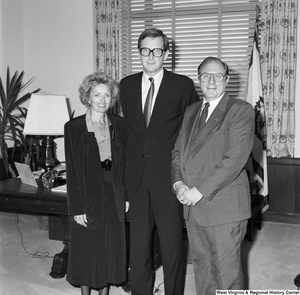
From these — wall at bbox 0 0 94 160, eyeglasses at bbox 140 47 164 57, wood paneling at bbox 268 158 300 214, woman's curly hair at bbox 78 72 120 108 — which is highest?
wall at bbox 0 0 94 160

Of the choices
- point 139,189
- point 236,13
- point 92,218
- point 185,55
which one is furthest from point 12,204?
point 236,13

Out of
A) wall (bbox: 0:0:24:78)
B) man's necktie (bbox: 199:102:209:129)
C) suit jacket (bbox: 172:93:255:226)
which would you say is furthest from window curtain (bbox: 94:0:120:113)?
suit jacket (bbox: 172:93:255:226)

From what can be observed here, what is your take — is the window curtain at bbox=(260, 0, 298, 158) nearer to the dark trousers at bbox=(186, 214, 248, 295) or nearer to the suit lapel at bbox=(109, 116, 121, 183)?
the suit lapel at bbox=(109, 116, 121, 183)

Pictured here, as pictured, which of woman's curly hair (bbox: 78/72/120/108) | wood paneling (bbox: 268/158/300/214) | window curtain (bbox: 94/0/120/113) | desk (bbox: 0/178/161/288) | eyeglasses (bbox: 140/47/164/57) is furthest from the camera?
window curtain (bbox: 94/0/120/113)

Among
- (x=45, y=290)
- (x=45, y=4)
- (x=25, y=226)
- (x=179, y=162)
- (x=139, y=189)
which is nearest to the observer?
(x=179, y=162)

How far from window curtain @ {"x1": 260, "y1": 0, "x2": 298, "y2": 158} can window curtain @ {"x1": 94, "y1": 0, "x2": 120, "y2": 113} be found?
75.2 inches

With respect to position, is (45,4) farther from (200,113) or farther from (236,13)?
(200,113)

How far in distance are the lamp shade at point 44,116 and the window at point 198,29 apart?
237cm

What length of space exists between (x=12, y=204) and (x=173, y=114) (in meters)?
1.50

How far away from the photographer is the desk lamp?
3660 mm

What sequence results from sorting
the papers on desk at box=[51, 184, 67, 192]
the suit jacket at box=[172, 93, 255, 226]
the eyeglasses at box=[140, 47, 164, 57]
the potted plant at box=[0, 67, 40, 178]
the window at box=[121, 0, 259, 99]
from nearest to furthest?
1. the suit jacket at box=[172, 93, 255, 226]
2. the eyeglasses at box=[140, 47, 164, 57]
3. the papers on desk at box=[51, 184, 67, 192]
4. the window at box=[121, 0, 259, 99]
5. the potted plant at box=[0, 67, 40, 178]

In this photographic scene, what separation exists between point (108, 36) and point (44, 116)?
101 inches

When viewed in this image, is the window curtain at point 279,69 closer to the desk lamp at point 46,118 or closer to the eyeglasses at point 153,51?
the desk lamp at point 46,118

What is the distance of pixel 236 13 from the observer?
5352 mm
